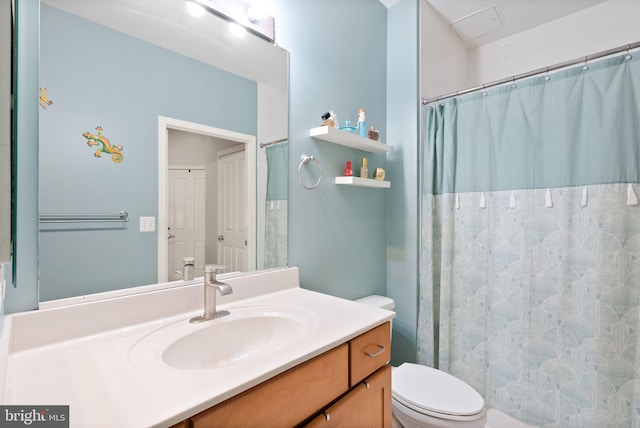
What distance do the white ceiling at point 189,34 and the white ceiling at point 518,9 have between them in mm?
1204

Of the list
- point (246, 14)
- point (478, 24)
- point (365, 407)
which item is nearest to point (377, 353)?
point (365, 407)

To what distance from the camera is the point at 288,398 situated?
75 cm

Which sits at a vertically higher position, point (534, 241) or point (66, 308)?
point (534, 241)

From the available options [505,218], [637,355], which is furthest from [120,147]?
[637,355]

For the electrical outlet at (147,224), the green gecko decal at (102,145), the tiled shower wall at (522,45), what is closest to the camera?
the green gecko decal at (102,145)

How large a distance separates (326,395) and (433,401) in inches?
28.4

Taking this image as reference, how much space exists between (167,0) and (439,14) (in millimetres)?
1876

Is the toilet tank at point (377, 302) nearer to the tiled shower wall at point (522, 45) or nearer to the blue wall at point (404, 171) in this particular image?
the blue wall at point (404, 171)

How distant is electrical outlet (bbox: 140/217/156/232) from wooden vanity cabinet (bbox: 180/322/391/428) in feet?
2.15

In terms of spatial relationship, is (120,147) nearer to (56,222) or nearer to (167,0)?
(56,222)

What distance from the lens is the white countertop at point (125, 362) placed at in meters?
0.56

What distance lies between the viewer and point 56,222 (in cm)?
87

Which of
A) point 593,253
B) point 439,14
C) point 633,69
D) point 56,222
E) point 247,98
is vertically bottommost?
point 593,253

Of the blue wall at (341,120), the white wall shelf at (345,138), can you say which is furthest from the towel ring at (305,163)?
the white wall shelf at (345,138)
